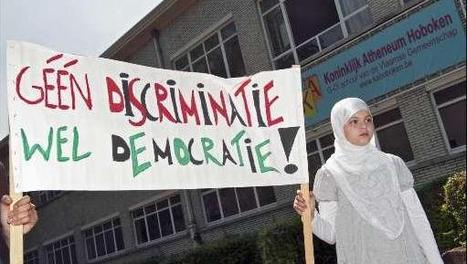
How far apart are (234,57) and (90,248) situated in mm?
12185

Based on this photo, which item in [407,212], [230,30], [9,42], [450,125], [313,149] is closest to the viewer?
[407,212]

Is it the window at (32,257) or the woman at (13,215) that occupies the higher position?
the window at (32,257)

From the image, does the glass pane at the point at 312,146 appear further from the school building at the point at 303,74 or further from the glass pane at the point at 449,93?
the glass pane at the point at 449,93

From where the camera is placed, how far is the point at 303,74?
46.0ft

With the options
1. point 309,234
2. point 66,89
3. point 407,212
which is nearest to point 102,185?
point 66,89

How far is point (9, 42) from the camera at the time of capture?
126 inches

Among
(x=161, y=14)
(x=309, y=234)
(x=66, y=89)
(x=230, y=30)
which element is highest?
(x=161, y=14)

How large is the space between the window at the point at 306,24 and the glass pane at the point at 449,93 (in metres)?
2.40

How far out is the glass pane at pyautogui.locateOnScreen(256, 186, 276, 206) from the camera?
1523 centimetres

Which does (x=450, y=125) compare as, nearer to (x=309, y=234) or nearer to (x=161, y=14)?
(x=309, y=234)

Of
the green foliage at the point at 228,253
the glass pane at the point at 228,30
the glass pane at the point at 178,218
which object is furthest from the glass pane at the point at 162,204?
the glass pane at the point at 228,30

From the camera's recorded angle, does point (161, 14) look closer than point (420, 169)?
No

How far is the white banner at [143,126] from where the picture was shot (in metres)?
3.19

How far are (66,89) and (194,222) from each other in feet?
47.8
